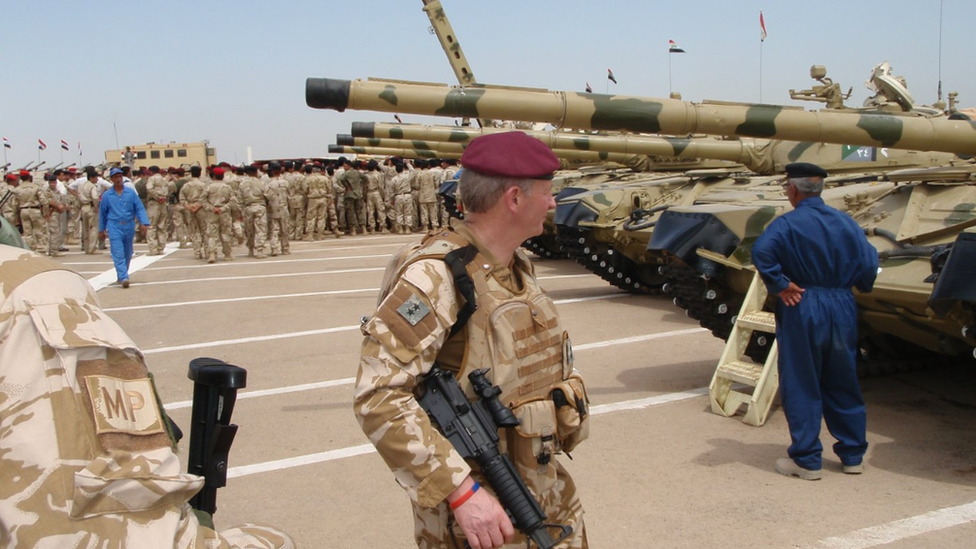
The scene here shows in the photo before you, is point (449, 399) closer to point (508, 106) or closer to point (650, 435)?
point (508, 106)

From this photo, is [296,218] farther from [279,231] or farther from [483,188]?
[483,188]

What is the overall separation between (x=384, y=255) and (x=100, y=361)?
1547 centimetres

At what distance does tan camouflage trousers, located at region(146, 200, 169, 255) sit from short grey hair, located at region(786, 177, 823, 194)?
14902 millimetres

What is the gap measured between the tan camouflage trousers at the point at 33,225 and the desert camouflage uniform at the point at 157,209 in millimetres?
1986

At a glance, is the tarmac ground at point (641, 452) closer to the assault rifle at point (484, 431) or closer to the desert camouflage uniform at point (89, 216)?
the assault rifle at point (484, 431)

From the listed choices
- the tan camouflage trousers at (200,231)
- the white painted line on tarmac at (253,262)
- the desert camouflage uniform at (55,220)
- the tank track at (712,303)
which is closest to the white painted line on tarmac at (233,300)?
the white painted line on tarmac at (253,262)

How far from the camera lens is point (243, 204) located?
1630cm

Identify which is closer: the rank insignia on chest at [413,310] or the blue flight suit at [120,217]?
the rank insignia on chest at [413,310]

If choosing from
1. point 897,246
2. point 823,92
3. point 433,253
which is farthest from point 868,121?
point 823,92

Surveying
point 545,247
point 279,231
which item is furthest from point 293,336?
point 279,231

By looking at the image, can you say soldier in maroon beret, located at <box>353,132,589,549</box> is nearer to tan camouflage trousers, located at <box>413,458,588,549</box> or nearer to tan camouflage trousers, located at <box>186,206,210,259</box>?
tan camouflage trousers, located at <box>413,458,588,549</box>

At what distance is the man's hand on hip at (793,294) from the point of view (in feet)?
15.4

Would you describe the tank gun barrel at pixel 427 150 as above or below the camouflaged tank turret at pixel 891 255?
above

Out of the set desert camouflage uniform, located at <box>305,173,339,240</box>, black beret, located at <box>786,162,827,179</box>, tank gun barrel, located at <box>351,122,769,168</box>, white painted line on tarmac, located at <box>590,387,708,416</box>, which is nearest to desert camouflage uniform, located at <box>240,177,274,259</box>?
desert camouflage uniform, located at <box>305,173,339,240</box>
